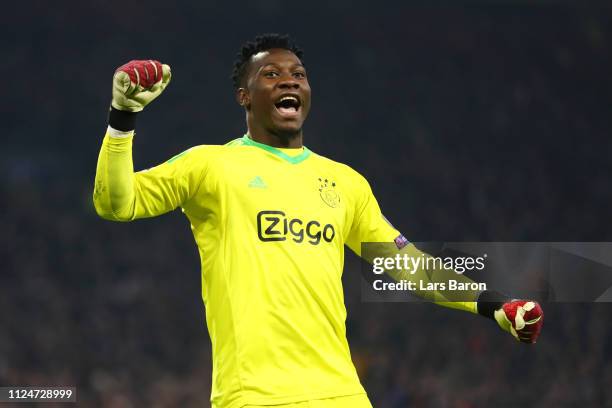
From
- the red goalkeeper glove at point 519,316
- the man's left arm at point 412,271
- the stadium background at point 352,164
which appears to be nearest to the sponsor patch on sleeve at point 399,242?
the man's left arm at point 412,271

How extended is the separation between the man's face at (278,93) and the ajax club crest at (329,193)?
0.21 metres

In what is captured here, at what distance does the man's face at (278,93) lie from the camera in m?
3.51

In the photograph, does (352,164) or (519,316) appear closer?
(519,316)

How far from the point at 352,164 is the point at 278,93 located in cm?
658

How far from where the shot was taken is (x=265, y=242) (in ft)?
10.7

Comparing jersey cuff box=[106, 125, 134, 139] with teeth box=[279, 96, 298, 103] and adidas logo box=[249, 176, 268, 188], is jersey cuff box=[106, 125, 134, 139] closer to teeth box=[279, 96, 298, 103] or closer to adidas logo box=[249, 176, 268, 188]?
adidas logo box=[249, 176, 268, 188]

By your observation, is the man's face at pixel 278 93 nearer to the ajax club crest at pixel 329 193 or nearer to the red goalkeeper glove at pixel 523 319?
the ajax club crest at pixel 329 193

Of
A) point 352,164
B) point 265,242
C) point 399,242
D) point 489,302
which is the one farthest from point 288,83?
point 352,164

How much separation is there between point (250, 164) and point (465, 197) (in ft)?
20.7

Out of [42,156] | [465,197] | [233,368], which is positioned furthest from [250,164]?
[42,156]

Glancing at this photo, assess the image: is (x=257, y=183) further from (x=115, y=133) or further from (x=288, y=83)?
(x=115, y=133)

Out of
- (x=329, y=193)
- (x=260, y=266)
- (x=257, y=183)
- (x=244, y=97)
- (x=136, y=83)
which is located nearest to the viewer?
(x=136, y=83)

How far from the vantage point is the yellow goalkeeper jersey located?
3.18 m

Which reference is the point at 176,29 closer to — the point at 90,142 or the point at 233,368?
the point at 90,142
